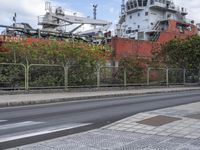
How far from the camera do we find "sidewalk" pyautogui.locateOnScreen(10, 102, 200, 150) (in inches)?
282

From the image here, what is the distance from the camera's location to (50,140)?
25.6 ft

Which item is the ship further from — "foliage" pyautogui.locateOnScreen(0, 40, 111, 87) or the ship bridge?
"foliage" pyautogui.locateOnScreen(0, 40, 111, 87)

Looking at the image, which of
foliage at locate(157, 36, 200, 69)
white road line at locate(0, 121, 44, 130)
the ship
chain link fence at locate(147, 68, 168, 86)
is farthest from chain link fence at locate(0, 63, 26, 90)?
the ship

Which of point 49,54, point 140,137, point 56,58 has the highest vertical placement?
point 49,54

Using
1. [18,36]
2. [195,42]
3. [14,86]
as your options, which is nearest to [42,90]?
[14,86]

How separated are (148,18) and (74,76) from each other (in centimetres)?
3365

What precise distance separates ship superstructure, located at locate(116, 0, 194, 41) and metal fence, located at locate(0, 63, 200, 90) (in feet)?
73.4

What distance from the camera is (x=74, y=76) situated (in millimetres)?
23500

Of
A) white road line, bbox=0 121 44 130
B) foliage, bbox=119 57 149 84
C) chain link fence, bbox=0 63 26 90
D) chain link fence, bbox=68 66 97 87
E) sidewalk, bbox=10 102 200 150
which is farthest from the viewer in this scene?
foliage, bbox=119 57 149 84

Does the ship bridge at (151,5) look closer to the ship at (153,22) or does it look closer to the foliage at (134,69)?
the ship at (153,22)

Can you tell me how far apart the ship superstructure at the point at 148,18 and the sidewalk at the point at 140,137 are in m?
41.9

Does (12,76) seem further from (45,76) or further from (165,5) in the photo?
(165,5)

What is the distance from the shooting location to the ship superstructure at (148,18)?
53.5 m

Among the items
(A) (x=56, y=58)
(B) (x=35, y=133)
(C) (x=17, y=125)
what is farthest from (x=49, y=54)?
(B) (x=35, y=133)
